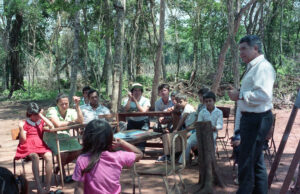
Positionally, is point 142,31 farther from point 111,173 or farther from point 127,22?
point 111,173

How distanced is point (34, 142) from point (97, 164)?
2.50 meters

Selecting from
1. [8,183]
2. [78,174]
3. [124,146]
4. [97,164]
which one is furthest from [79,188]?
[8,183]

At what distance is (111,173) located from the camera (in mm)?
2461

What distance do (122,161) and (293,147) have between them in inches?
224

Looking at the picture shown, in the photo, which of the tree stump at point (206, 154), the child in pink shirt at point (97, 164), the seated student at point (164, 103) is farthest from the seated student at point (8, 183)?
the seated student at point (164, 103)

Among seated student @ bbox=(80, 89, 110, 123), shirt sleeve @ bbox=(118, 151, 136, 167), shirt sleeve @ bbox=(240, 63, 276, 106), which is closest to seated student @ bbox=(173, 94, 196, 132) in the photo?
seated student @ bbox=(80, 89, 110, 123)

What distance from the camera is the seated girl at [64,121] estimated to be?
4.87 metres

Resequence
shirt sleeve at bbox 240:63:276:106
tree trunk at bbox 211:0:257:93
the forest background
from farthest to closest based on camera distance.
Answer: the forest background < tree trunk at bbox 211:0:257:93 < shirt sleeve at bbox 240:63:276:106

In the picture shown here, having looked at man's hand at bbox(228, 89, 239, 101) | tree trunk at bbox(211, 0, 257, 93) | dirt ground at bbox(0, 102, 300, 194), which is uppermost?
tree trunk at bbox(211, 0, 257, 93)

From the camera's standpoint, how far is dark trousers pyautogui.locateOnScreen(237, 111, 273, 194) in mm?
3254

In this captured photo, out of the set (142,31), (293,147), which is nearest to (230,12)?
(293,147)

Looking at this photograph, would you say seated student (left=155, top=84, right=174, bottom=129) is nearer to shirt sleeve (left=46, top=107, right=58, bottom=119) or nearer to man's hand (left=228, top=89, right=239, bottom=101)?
shirt sleeve (left=46, top=107, right=58, bottom=119)

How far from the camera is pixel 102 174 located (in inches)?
95.7

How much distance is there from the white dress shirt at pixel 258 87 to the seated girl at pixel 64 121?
2529 mm
